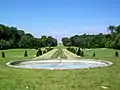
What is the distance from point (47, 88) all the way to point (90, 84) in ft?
7.10

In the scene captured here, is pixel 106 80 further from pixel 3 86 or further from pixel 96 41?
pixel 96 41

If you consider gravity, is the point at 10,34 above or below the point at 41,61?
above

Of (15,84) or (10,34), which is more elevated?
(10,34)

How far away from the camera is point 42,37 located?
14800cm

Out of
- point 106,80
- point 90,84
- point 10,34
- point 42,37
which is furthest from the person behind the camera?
point 42,37

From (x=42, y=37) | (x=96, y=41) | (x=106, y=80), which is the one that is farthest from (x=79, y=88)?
(x=42, y=37)

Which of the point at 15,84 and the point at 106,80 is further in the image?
the point at 106,80

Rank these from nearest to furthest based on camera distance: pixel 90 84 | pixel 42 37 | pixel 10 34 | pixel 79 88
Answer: pixel 79 88 → pixel 90 84 → pixel 10 34 → pixel 42 37

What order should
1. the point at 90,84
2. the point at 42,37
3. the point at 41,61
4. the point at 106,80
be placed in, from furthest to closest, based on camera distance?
the point at 42,37 → the point at 41,61 → the point at 106,80 → the point at 90,84

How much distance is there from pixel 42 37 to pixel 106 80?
13680 centimetres

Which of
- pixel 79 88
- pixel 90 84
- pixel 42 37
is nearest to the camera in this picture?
pixel 79 88

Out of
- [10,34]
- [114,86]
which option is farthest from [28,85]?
[10,34]

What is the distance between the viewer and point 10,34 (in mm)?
93938

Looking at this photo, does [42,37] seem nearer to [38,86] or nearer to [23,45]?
[23,45]
